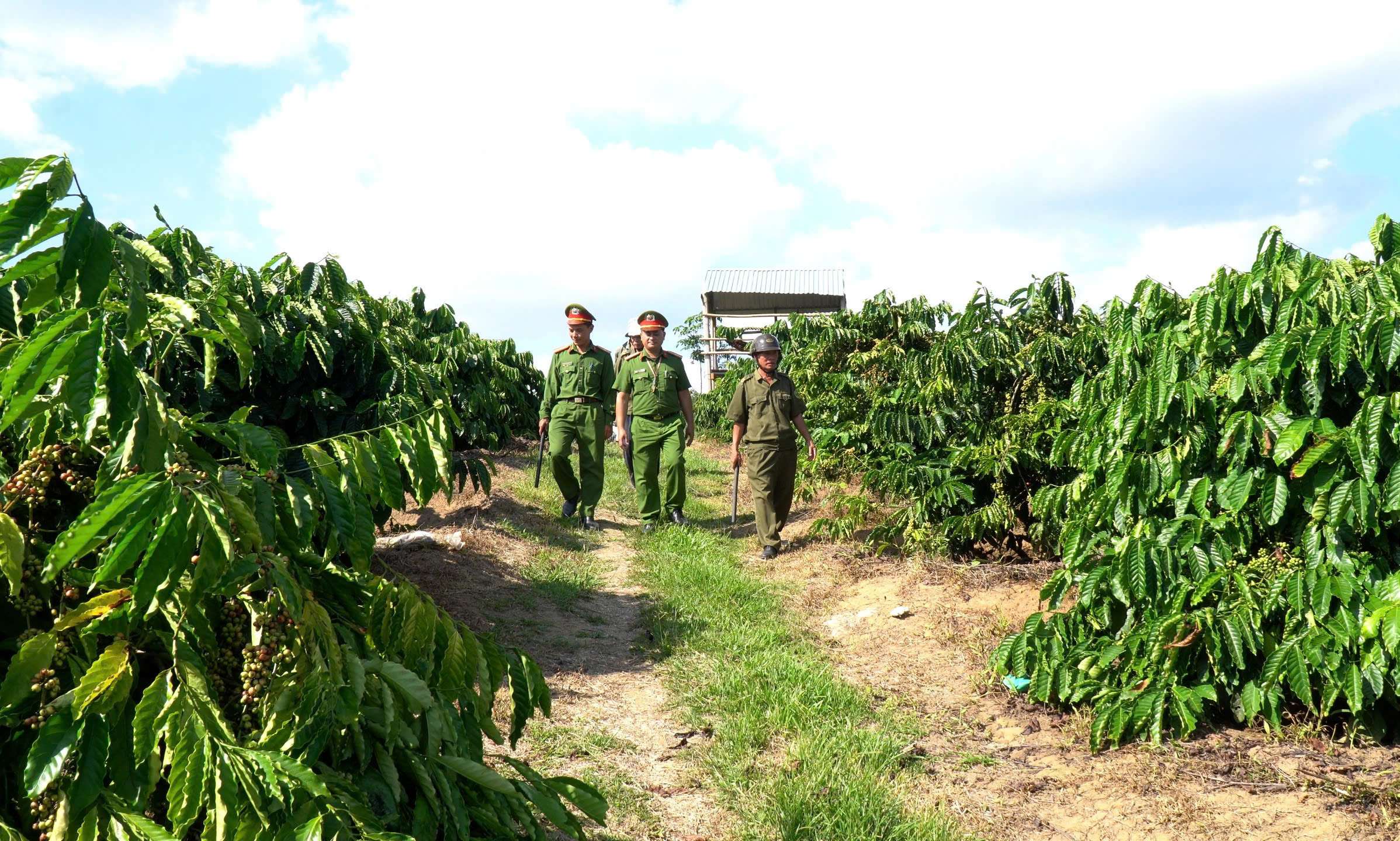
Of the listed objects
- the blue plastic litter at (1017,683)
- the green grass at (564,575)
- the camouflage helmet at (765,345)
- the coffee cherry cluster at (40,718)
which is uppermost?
the camouflage helmet at (765,345)

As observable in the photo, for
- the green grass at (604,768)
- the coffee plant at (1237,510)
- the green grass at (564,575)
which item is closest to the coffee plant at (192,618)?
the green grass at (604,768)

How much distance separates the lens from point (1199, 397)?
3934mm

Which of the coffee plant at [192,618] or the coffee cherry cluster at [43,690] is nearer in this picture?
the coffee plant at [192,618]

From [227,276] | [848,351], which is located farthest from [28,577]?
[848,351]

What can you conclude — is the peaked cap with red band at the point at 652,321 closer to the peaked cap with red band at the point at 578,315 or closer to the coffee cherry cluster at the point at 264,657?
the peaked cap with red band at the point at 578,315

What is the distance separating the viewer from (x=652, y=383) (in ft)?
31.2

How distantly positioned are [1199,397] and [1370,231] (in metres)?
1.00

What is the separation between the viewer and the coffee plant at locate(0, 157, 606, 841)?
1.50m

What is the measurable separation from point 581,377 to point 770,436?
6.85 feet

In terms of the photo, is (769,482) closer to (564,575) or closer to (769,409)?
(769,409)

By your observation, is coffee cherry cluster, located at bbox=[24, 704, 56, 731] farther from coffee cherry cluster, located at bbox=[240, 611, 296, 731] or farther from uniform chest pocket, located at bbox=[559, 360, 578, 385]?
uniform chest pocket, located at bbox=[559, 360, 578, 385]

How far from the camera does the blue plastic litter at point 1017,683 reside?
4.79m

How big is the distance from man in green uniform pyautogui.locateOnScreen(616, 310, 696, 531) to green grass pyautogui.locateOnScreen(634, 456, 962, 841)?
234 cm

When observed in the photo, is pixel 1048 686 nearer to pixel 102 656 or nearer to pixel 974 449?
pixel 974 449
